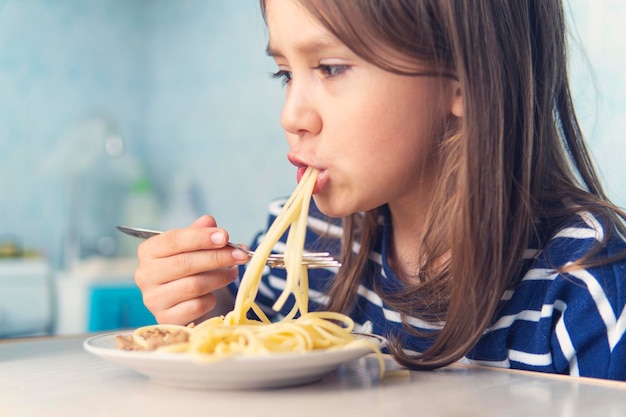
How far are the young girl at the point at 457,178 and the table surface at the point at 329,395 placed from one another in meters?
0.11

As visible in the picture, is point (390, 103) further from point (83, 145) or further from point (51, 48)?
point (51, 48)

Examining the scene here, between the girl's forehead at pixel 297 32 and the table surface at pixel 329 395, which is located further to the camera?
the girl's forehead at pixel 297 32

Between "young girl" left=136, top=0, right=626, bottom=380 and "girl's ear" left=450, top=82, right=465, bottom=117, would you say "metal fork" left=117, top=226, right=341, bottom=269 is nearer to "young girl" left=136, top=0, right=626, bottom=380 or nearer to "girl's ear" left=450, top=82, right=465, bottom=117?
"young girl" left=136, top=0, right=626, bottom=380

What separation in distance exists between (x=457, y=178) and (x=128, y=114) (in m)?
2.47

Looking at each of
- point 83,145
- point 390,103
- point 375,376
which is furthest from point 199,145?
point 375,376

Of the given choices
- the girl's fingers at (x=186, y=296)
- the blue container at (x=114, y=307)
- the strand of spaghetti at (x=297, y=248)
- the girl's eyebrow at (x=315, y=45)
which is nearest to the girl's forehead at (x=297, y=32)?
the girl's eyebrow at (x=315, y=45)

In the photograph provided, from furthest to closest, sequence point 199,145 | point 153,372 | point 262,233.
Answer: point 199,145, point 262,233, point 153,372

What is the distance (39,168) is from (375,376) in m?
2.46

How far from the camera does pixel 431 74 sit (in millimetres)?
896

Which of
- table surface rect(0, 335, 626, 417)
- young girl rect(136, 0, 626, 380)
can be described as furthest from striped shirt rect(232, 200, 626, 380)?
table surface rect(0, 335, 626, 417)

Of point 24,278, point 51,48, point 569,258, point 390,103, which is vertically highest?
point 51,48

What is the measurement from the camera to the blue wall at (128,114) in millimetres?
2732

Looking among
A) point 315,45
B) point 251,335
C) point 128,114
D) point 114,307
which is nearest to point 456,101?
point 315,45

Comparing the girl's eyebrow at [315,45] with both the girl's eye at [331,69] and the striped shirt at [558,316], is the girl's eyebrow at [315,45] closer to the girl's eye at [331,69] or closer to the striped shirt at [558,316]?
the girl's eye at [331,69]
